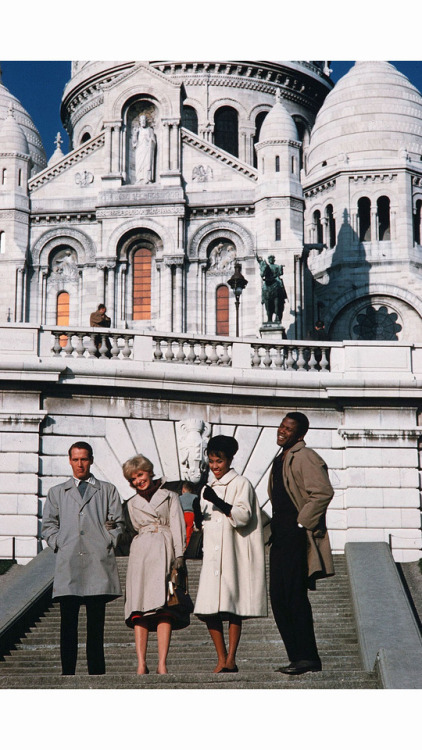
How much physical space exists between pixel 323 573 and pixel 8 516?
8.31 metres

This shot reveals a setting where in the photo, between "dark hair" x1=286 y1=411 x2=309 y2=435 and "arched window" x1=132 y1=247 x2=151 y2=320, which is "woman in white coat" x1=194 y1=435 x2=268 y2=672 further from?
"arched window" x1=132 y1=247 x2=151 y2=320

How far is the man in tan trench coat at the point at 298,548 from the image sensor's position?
1070 cm

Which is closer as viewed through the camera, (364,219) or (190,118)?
(364,219)

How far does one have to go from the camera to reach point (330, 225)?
48.6 meters

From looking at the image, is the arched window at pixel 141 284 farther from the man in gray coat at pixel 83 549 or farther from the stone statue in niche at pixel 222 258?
the man in gray coat at pixel 83 549

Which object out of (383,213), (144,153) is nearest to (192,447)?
(144,153)

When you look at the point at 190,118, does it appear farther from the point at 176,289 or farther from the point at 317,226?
the point at 176,289

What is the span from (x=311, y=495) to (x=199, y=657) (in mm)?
3134

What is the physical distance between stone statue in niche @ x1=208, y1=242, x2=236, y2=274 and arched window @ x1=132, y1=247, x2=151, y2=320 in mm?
2019

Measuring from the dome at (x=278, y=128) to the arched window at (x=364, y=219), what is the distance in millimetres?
5551

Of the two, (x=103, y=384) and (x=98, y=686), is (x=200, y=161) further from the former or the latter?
(x=98, y=686)

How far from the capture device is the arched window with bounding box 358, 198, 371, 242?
4778 cm

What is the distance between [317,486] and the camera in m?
10.8

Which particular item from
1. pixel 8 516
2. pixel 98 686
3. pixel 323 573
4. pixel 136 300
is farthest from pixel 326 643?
pixel 136 300
